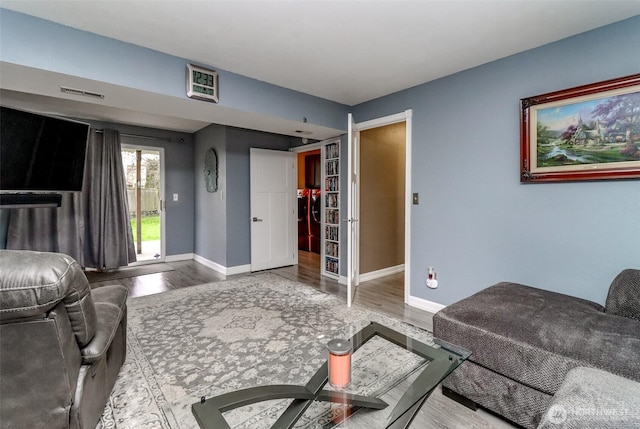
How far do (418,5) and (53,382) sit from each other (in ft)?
8.80

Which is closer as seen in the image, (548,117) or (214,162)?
(548,117)

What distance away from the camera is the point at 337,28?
2.20 m

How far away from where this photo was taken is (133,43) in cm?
243

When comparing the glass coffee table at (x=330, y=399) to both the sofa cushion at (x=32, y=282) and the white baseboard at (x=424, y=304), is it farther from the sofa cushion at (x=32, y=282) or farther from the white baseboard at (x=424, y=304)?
the white baseboard at (x=424, y=304)

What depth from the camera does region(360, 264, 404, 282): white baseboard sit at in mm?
4332

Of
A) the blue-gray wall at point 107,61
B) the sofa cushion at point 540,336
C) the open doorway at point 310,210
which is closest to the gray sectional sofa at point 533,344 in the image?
the sofa cushion at point 540,336

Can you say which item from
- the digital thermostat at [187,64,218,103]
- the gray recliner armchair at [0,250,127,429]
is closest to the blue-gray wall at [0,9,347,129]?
the digital thermostat at [187,64,218,103]

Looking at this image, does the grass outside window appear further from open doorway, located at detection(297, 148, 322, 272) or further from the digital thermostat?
the digital thermostat

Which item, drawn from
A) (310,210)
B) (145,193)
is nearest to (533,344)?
(310,210)

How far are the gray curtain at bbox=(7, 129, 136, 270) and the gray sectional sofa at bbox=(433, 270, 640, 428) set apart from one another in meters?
4.85

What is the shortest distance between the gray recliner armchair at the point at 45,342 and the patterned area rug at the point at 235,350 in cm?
39

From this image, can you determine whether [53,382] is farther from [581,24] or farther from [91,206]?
[91,206]

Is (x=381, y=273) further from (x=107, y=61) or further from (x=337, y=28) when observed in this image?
(x=107, y=61)

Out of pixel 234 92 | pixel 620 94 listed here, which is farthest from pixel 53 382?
pixel 620 94
